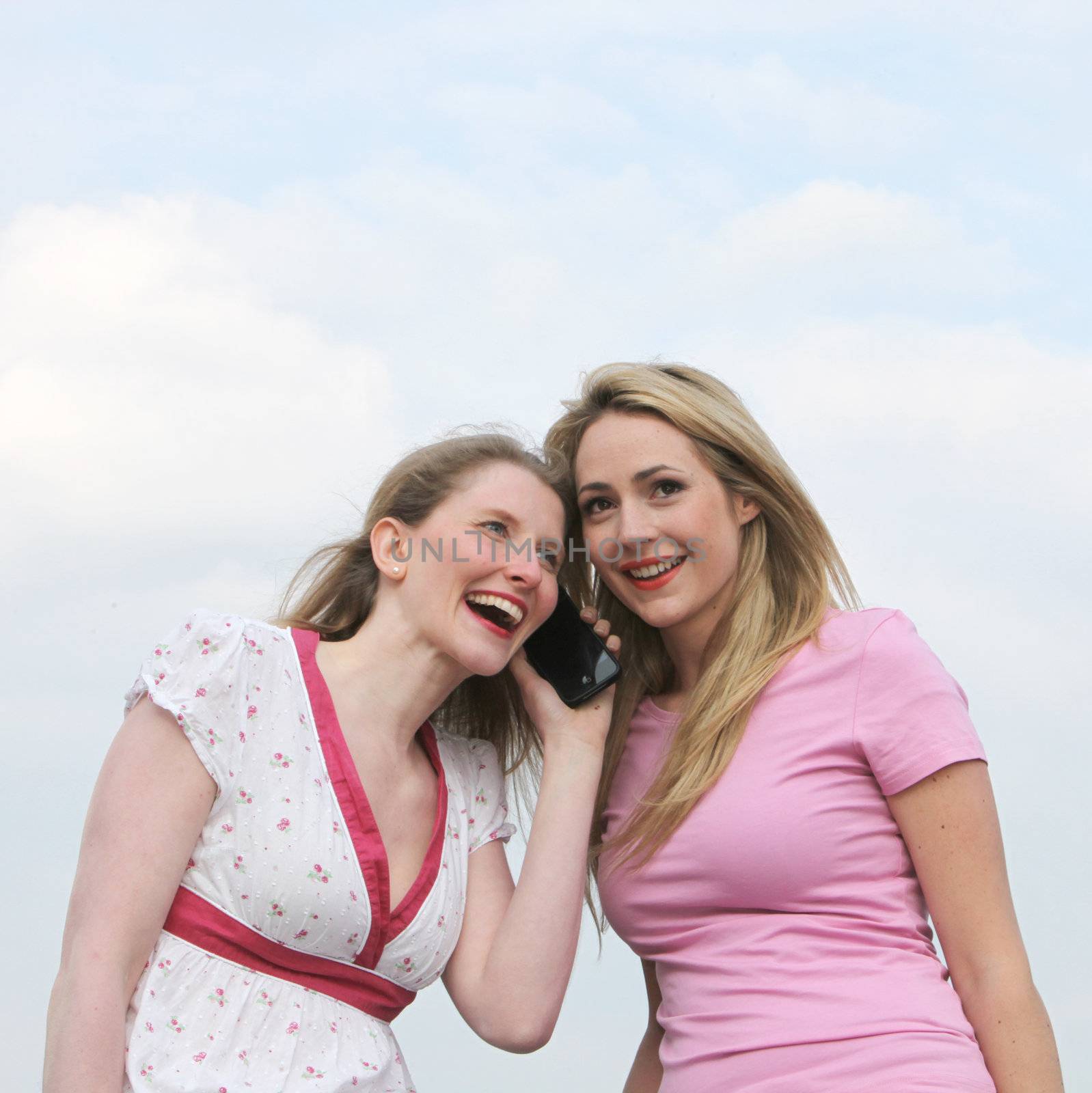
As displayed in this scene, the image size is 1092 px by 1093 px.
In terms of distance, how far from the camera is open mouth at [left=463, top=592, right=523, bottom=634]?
3.30 metres

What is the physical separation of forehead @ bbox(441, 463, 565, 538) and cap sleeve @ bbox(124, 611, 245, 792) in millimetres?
687

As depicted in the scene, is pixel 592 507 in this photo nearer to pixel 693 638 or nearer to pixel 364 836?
pixel 693 638

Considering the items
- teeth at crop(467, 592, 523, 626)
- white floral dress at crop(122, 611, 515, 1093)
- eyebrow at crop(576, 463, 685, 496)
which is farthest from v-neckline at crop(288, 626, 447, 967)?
eyebrow at crop(576, 463, 685, 496)

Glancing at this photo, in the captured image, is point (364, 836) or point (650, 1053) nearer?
point (364, 836)

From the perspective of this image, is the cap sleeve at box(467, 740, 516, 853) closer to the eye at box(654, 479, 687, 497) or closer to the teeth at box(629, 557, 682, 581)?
the teeth at box(629, 557, 682, 581)

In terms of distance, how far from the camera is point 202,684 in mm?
2852

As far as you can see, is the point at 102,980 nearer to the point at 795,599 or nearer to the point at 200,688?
the point at 200,688

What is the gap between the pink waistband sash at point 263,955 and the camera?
2.79 m

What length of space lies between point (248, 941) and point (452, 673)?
2.67 feet

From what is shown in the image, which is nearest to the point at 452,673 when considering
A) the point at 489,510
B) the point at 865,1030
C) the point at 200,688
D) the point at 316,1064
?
the point at 489,510

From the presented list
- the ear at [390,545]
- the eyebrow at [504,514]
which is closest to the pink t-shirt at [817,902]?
the eyebrow at [504,514]

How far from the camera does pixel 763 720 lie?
3.33 meters

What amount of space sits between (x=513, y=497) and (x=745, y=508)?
0.70 meters

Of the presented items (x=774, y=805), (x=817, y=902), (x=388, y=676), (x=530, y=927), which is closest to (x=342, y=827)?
(x=388, y=676)
